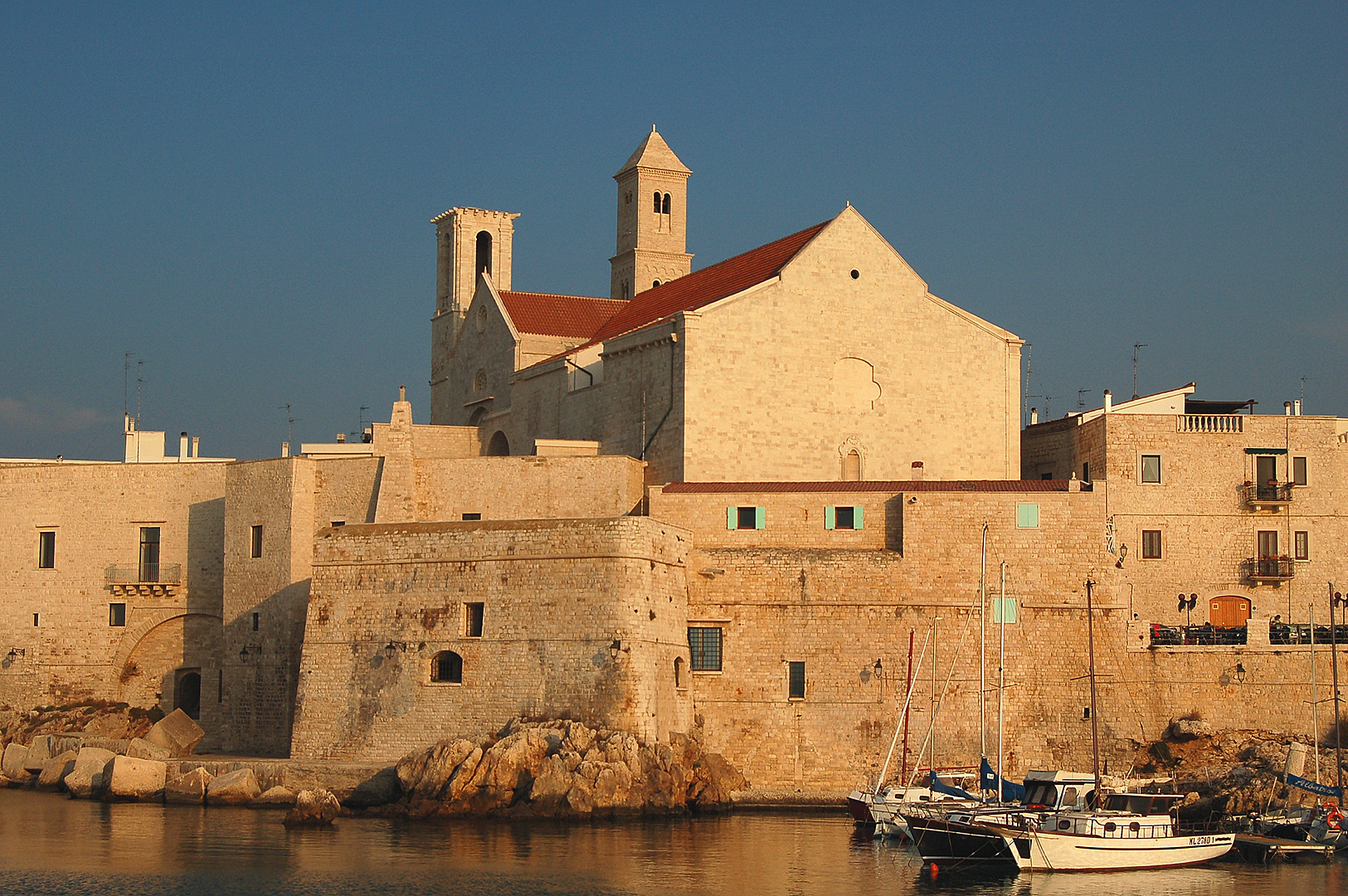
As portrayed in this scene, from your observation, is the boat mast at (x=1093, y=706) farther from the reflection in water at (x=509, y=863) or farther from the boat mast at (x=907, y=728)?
the boat mast at (x=907, y=728)

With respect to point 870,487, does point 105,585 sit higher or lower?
lower

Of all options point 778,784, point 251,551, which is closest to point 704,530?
point 778,784

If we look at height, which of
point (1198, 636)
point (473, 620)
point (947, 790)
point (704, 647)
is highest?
point (473, 620)

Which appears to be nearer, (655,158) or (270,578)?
(270,578)

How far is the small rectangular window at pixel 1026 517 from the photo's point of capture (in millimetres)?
43688

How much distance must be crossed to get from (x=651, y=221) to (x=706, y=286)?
12608 mm

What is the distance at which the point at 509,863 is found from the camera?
34.4 m

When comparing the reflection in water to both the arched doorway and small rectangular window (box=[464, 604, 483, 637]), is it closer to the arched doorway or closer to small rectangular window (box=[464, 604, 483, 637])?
small rectangular window (box=[464, 604, 483, 637])

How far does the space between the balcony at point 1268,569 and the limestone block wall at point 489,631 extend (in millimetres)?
14992

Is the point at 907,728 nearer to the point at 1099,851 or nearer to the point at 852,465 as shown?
the point at 1099,851

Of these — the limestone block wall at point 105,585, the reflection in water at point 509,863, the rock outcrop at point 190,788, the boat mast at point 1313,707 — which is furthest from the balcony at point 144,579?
the boat mast at point 1313,707

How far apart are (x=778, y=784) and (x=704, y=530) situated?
6.76 m

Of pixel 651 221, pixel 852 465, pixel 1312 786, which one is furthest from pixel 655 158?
pixel 1312 786

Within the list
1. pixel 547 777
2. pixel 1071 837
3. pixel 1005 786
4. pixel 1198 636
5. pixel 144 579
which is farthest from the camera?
pixel 144 579
